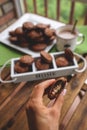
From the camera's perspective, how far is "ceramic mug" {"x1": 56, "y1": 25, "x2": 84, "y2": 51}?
851 millimetres

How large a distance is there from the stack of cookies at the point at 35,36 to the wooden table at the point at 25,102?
6.8 inches

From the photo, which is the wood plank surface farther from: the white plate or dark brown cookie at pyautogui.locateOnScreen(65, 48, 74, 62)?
the white plate

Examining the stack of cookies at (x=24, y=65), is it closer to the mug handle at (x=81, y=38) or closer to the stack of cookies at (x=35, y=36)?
the stack of cookies at (x=35, y=36)

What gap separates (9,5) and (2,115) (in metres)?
1.17

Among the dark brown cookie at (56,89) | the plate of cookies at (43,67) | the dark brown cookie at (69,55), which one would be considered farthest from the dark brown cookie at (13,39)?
the dark brown cookie at (56,89)

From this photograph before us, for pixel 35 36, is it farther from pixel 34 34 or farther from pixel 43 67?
pixel 43 67

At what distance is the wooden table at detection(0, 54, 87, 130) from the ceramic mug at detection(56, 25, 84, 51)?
149 mm

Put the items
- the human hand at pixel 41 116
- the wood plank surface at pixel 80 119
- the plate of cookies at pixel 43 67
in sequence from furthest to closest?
the plate of cookies at pixel 43 67, the wood plank surface at pixel 80 119, the human hand at pixel 41 116

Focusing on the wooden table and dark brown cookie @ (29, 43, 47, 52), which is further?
dark brown cookie @ (29, 43, 47, 52)

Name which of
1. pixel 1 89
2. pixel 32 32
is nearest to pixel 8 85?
pixel 1 89

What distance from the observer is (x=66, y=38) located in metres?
0.85

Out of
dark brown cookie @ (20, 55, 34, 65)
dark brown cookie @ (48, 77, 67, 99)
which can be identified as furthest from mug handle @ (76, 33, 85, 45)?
dark brown cookie @ (48, 77, 67, 99)

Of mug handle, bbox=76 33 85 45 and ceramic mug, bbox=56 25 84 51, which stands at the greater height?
ceramic mug, bbox=56 25 84 51

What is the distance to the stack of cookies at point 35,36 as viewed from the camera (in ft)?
2.88
